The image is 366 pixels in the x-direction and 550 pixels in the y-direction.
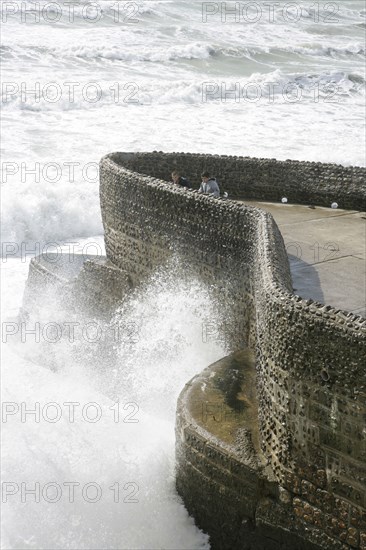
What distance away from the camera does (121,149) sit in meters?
23.6

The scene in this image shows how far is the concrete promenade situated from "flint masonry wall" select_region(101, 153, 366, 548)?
766 mm

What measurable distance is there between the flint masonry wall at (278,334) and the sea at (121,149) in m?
0.46

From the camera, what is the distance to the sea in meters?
8.70

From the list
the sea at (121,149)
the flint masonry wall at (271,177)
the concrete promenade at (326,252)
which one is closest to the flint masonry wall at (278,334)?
the sea at (121,149)

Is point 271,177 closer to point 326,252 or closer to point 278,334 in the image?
point 326,252

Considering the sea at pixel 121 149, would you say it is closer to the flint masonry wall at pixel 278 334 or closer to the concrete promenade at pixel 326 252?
the flint masonry wall at pixel 278 334

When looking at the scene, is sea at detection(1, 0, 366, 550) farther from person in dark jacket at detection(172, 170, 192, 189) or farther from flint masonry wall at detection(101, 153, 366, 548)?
person in dark jacket at detection(172, 170, 192, 189)

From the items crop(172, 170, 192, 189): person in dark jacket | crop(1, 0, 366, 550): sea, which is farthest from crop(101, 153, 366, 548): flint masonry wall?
crop(172, 170, 192, 189): person in dark jacket

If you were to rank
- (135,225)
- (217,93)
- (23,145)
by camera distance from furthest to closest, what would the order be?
(217,93) < (23,145) < (135,225)

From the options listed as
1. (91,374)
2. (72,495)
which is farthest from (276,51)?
(72,495)

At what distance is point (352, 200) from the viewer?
12.7 meters

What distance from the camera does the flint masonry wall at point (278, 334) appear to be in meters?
6.49

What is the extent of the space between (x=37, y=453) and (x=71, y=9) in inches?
1056

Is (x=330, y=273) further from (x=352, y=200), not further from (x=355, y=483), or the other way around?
(x=355, y=483)
